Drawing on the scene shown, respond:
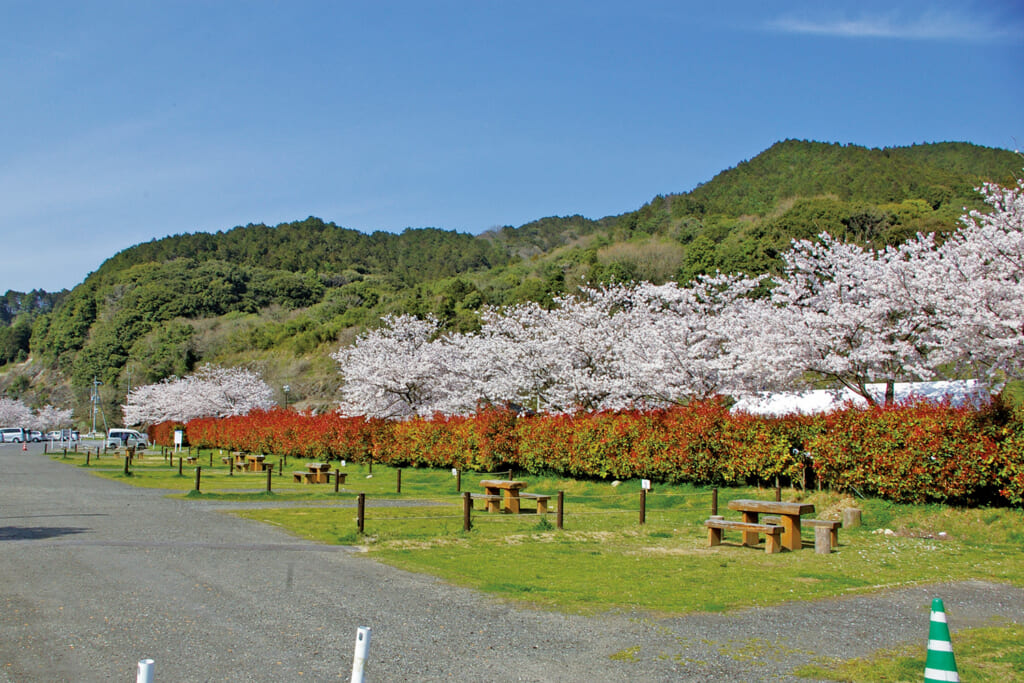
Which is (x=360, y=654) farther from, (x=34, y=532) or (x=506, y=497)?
(x=506, y=497)

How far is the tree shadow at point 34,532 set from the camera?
12301mm

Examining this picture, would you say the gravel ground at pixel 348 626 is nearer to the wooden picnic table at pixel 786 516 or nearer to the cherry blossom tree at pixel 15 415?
the wooden picnic table at pixel 786 516

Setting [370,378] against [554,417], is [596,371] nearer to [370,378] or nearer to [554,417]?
[554,417]

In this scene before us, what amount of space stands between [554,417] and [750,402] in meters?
6.36

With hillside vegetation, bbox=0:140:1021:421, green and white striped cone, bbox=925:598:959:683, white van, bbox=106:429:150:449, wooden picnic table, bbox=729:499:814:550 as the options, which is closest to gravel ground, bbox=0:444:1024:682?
green and white striped cone, bbox=925:598:959:683

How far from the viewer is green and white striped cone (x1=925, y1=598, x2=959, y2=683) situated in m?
3.50

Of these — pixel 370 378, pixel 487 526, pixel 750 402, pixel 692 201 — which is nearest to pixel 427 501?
pixel 487 526

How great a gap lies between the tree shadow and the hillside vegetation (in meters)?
22.3

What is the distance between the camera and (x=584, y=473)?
2481 cm

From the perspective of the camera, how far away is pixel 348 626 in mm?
7117

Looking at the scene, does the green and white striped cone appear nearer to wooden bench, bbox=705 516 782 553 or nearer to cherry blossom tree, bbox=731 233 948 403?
wooden bench, bbox=705 516 782 553

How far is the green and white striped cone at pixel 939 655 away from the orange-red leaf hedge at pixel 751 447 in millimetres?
12173

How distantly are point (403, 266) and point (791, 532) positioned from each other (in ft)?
389

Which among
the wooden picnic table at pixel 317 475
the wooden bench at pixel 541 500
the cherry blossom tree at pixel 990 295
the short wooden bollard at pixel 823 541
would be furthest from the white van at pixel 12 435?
the short wooden bollard at pixel 823 541
